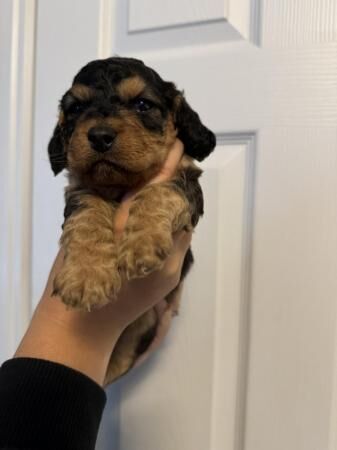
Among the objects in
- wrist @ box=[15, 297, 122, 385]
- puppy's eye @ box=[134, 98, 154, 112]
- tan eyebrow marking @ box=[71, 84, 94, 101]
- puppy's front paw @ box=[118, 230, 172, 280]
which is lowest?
wrist @ box=[15, 297, 122, 385]

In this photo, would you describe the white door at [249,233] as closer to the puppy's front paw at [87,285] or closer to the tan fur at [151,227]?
the tan fur at [151,227]

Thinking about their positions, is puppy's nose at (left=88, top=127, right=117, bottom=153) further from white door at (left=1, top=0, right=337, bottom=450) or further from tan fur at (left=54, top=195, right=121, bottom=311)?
white door at (left=1, top=0, right=337, bottom=450)

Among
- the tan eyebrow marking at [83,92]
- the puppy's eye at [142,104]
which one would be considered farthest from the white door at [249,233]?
the tan eyebrow marking at [83,92]

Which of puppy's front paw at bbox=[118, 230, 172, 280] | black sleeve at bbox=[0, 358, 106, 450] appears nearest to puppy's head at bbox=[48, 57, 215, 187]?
puppy's front paw at bbox=[118, 230, 172, 280]

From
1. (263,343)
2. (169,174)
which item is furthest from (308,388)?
(169,174)

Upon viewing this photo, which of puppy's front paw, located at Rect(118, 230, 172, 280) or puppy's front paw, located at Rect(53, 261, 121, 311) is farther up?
puppy's front paw, located at Rect(118, 230, 172, 280)

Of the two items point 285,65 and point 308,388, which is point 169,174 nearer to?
point 285,65
